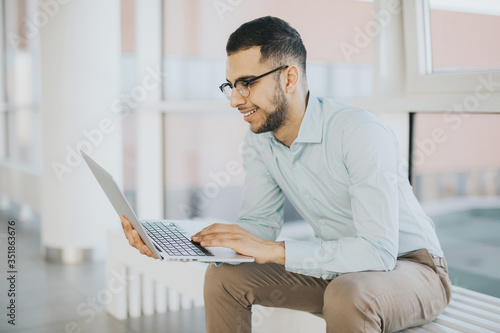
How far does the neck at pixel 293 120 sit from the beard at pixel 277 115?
20mm

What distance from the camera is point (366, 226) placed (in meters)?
1.60

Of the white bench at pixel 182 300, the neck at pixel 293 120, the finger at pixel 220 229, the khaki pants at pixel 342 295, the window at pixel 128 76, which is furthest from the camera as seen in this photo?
the window at pixel 128 76

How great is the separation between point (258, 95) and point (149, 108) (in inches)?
85.5

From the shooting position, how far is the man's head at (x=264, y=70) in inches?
70.0

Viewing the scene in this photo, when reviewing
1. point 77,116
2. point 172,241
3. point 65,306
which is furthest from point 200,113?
point 172,241

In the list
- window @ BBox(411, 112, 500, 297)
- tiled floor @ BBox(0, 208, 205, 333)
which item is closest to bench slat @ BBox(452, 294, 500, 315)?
window @ BBox(411, 112, 500, 297)

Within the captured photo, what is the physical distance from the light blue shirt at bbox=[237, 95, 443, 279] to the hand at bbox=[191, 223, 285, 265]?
0.11ft

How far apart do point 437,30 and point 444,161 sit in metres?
0.52

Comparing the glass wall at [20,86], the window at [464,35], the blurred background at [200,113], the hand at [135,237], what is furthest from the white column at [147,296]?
the glass wall at [20,86]

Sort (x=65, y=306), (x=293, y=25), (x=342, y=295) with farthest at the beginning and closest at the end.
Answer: (x=65, y=306) → (x=293, y=25) → (x=342, y=295)

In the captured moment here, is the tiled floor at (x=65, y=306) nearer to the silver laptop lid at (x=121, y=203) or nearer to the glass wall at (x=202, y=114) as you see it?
the glass wall at (x=202, y=114)

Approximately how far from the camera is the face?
178 cm

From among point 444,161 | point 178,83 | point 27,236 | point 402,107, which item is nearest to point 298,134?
point 402,107

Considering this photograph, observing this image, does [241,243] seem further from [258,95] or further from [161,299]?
[161,299]
